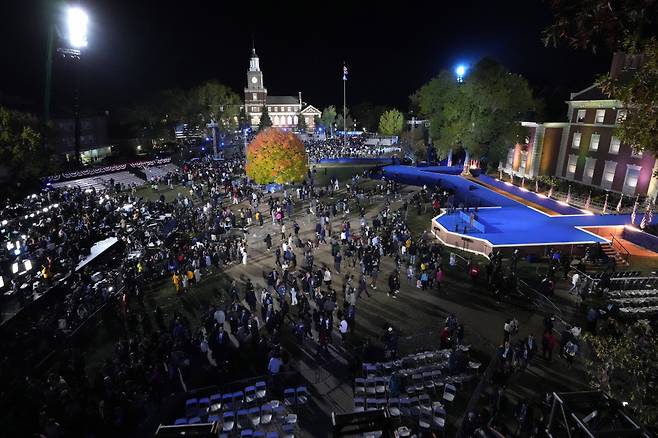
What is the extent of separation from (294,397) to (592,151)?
31782mm

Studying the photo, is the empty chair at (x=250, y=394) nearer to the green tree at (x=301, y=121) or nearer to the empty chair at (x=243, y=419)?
the empty chair at (x=243, y=419)

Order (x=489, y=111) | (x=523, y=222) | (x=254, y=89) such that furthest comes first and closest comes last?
(x=254, y=89)
(x=489, y=111)
(x=523, y=222)

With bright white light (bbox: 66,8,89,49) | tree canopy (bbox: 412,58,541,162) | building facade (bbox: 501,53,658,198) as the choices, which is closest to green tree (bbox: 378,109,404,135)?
tree canopy (bbox: 412,58,541,162)

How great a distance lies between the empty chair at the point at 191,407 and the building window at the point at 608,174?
32.1m

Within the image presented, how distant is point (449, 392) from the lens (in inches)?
390

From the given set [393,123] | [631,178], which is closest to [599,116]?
[631,178]

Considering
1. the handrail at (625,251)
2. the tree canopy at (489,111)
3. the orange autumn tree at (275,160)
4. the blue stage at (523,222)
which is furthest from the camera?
the tree canopy at (489,111)

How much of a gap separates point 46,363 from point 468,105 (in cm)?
3874

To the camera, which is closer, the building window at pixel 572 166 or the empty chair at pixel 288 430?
the empty chair at pixel 288 430

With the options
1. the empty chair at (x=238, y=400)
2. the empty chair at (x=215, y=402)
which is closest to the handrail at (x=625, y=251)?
the empty chair at (x=238, y=400)

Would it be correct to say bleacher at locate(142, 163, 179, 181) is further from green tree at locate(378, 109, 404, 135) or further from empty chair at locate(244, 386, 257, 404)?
green tree at locate(378, 109, 404, 135)

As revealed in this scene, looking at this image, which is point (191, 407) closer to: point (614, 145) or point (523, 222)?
point (523, 222)

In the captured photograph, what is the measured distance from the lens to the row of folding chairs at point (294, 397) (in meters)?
9.84

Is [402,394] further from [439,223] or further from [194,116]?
[194,116]
